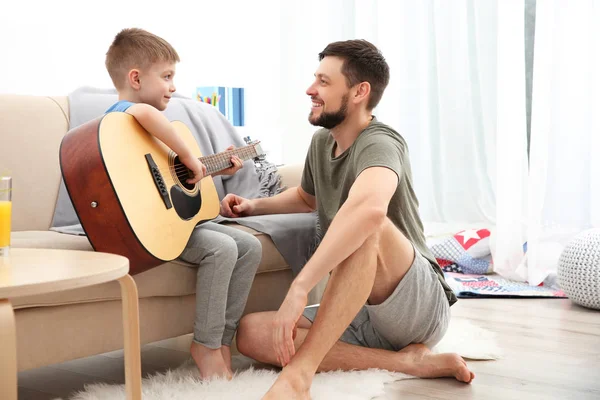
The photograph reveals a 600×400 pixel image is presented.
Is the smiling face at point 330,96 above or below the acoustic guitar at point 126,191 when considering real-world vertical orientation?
above

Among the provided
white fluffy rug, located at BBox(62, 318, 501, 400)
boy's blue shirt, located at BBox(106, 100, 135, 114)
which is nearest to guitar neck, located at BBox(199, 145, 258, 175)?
boy's blue shirt, located at BBox(106, 100, 135, 114)

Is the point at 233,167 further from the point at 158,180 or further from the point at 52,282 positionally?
the point at 52,282

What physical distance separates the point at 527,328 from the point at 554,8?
1651 mm

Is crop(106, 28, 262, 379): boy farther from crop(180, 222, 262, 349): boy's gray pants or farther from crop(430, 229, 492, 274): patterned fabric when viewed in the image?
crop(430, 229, 492, 274): patterned fabric

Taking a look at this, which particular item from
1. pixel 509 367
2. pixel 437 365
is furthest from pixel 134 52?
pixel 509 367

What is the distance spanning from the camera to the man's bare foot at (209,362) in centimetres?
192

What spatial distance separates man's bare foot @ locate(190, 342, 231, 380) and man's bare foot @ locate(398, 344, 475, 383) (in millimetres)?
476

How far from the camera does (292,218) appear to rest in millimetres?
2314

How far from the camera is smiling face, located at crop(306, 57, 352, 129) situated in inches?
80.0

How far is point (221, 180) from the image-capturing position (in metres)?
2.55

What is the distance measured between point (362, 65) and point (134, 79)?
24.5 inches

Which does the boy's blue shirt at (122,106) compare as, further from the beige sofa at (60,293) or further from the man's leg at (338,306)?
the man's leg at (338,306)

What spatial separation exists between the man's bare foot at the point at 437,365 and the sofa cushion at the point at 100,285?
2.00 ft

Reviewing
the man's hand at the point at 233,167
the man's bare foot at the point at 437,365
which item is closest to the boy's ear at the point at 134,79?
the man's hand at the point at 233,167
